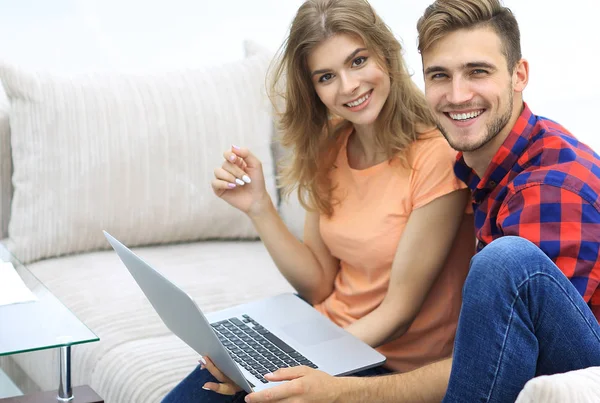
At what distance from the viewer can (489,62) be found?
1.36 m

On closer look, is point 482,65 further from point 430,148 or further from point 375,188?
point 375,188

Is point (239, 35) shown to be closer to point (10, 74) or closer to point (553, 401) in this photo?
point (10, 74)

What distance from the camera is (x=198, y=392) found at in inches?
59.9

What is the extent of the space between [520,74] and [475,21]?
12 cm

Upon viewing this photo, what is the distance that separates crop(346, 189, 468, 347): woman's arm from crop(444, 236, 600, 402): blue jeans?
0.36 metres

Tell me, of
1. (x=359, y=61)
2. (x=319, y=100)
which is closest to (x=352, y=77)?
(x=359, y=61)

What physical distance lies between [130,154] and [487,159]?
110 cm

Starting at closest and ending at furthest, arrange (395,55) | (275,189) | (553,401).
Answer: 1. (553,401)
2. (395,55)
3. (275,189)

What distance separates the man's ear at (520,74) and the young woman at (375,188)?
8.5 inches

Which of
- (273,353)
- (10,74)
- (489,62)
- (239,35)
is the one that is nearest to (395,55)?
(489,62)

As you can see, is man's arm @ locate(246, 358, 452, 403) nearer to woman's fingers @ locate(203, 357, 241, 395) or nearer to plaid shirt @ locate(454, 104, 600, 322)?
woman's fingers @ locate(203, 357, 241, 395)

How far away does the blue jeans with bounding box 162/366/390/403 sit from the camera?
151cm

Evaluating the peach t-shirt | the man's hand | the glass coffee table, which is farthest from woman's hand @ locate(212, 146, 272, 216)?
the man's hand

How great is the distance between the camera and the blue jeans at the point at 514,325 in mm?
1118
